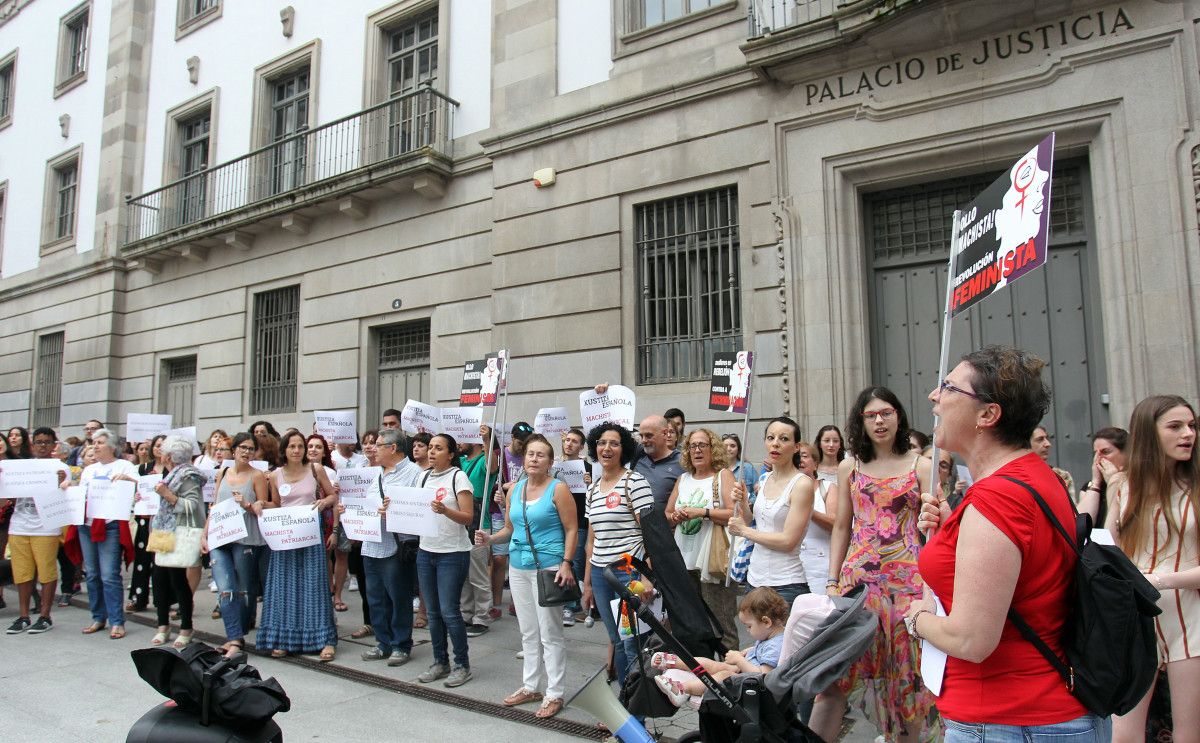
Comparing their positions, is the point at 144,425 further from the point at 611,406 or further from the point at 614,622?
the point at 614,622

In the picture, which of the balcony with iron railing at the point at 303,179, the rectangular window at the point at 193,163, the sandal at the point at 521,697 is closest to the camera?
the sandal at the point at 521,697

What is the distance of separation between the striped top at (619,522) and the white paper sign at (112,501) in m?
5.46

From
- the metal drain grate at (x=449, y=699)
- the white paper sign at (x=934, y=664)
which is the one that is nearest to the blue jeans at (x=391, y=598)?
the metal drain grate at (x=449, y=699)

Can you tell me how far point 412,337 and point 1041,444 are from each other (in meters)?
10.7

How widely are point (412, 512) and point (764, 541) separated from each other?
2979mm

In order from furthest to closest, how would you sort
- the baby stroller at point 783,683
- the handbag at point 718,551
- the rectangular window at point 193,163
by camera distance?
1. the rectangular window at point 193,163
2. the handbag at point 718,551
3. the baby stroller at point 783,683

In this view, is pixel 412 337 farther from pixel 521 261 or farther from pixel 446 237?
pixel 521 261

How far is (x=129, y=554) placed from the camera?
30.6ft

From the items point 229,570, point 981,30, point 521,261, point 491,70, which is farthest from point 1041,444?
point 491,70

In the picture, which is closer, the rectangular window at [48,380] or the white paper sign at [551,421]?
the white paper sign at [551,421]

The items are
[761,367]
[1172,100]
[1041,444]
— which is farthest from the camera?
[761,367]

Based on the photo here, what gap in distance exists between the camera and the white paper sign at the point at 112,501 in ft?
26.8

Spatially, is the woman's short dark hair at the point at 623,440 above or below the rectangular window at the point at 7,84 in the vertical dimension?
below

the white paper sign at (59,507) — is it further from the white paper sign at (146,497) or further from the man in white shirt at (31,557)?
the white paper sign at (146,497)
